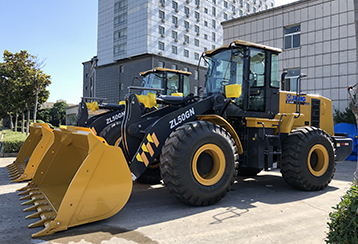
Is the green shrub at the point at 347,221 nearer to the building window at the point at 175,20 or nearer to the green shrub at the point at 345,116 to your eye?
the green shrub at the point at 345,116

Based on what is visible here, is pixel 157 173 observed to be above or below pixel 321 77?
below

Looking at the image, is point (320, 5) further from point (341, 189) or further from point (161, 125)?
point (161, 125)

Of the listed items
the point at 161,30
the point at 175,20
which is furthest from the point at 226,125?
the point at 175,20

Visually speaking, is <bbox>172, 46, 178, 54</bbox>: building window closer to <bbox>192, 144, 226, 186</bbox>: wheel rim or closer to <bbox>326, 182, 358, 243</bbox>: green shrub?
<bbox>192, 144, 226, 186</bbox>: wheel rim

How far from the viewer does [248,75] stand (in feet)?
19.8

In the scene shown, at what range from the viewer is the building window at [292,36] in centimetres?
1540

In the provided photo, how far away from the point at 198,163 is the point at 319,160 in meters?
3.29

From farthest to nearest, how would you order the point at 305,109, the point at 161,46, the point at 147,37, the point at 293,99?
1. the point at 161,46
2. the point at 147,37
3. the point at 305,109
4. the point at 293,99

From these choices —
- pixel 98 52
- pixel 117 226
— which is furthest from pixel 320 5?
pixel 98 52

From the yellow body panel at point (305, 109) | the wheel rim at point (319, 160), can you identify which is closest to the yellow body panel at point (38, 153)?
the yellow body panel at point (305, 109)

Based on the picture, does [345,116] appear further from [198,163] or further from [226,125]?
[198,163]

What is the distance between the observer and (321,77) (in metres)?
14.4

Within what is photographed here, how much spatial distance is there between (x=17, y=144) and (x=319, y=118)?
11511 mm

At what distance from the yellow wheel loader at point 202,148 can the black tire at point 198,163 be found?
0.02 m
